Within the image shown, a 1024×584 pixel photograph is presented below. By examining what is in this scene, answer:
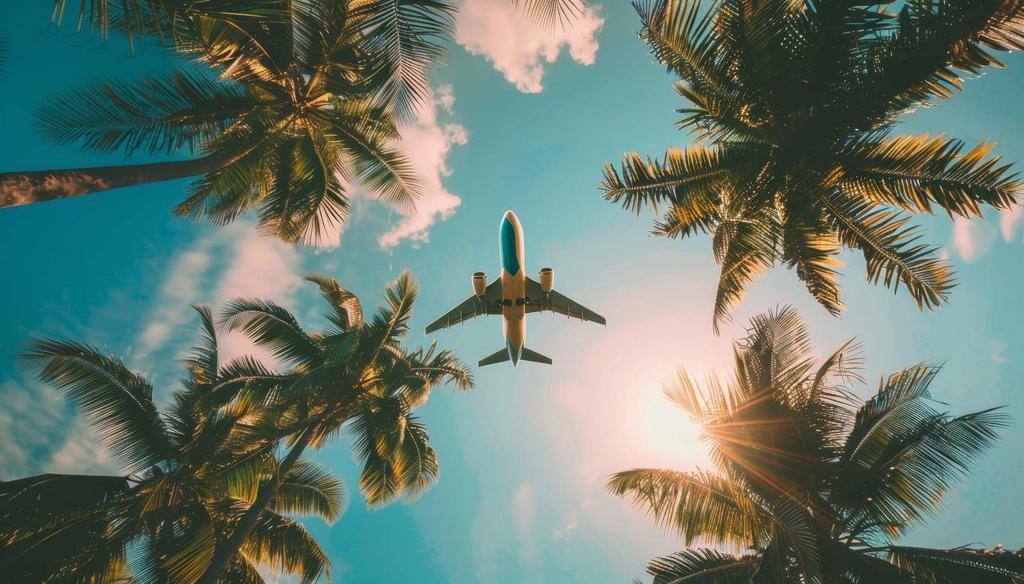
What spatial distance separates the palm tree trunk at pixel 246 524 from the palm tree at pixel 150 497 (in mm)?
343

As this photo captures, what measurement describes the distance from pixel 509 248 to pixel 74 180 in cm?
1138

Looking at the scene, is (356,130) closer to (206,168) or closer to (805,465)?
(206,168)

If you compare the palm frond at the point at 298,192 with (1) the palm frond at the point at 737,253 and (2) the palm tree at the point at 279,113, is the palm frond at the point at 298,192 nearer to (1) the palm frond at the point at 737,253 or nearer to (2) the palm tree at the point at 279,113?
(2) the palm tree at the point at 279,113

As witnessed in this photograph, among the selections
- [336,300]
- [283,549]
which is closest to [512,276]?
[336,300]

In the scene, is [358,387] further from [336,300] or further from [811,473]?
[811,473]

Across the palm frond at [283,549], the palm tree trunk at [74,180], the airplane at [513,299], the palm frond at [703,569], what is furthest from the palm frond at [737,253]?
the palm frond at [283,549]

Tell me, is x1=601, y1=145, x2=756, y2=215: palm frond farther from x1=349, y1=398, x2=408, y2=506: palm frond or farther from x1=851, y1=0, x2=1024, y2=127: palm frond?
x1=349, y1=398, x2=408, y2=506: palm frond

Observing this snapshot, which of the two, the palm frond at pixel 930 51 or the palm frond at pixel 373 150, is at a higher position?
the palm frond at pixel 373 150

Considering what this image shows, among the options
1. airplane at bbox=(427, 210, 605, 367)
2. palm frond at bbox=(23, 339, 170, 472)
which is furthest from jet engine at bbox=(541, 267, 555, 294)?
palm frond at bbox=(23, 339, 170, 472)

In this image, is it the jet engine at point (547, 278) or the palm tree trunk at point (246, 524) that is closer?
the palm tree trunk at point (246, 524)

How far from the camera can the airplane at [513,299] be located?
1492cm

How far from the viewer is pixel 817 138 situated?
6.52 meters

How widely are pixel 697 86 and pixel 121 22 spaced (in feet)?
33.0

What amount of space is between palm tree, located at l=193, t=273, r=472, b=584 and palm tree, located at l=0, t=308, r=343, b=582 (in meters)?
1.06
